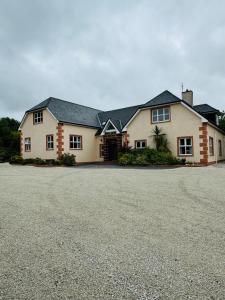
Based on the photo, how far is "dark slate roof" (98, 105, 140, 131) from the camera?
26172mm

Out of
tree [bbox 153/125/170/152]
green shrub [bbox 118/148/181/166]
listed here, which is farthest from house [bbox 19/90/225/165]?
A: green shrub [bbox 118/148/181/166]

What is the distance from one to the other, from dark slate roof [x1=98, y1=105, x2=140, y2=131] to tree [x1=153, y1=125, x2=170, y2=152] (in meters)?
5.02

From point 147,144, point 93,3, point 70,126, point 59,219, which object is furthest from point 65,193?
point 70,126

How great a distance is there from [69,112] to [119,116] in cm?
606

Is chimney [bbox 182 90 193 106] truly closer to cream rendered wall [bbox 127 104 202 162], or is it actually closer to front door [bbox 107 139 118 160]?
cream rendered wall [bbox 127 104 202 162]

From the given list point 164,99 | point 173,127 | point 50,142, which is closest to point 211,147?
point 173,127

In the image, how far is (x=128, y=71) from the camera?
110 ft

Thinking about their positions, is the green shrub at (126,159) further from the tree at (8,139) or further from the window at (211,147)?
the tree at (8,139)

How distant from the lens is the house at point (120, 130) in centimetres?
2019

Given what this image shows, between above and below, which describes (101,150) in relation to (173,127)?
below

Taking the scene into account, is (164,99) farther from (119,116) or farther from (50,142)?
(50,142)

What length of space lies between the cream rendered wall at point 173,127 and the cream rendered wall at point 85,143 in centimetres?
528

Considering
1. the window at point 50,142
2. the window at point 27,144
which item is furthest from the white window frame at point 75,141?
the window at point 27,144

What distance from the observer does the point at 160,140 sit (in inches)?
832
